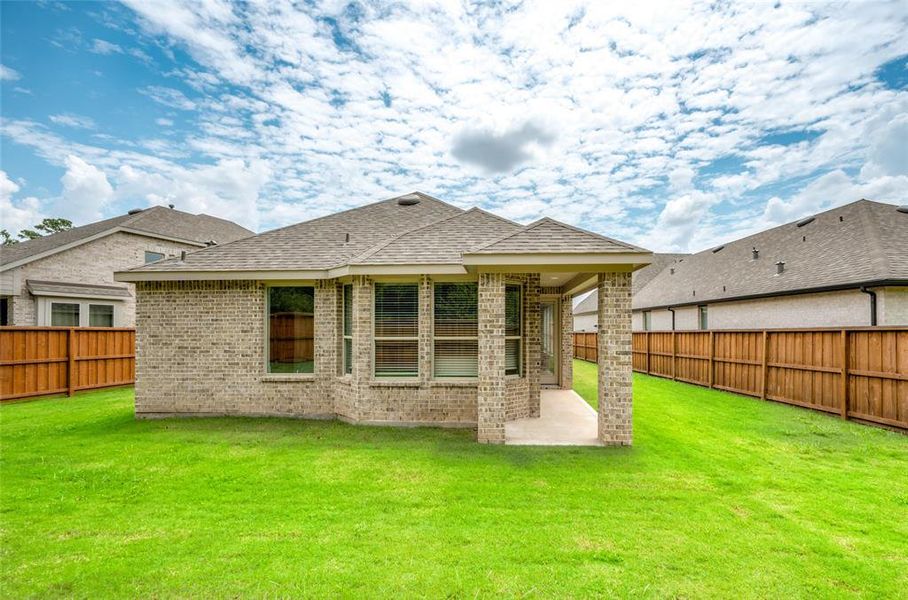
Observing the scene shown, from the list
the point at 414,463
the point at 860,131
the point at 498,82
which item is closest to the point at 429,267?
the point at 414,463

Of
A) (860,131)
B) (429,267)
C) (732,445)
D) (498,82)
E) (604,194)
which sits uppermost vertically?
(498,82)

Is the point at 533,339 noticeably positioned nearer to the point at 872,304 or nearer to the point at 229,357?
the point at 229,357

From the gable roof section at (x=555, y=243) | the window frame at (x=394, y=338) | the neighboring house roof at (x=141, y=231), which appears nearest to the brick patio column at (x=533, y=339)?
the gable roof section at (x=555, y=243)

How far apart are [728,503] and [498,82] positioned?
11.4m

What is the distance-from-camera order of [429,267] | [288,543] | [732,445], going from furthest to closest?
[429,267] < [732,445] < [288,543]

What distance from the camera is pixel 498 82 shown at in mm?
11820

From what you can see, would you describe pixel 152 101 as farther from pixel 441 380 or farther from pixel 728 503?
pixel 728 503

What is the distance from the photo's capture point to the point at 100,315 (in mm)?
16812

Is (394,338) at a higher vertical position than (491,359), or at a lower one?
higher

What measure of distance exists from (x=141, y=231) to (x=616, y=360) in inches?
851

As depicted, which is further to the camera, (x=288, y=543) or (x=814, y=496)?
(x=814, y=496)

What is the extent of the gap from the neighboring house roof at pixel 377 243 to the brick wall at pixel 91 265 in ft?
35.5

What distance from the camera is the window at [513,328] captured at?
7898 millimetres

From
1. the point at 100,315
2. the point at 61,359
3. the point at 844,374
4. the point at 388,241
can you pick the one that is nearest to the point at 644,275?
the point at 844,374
